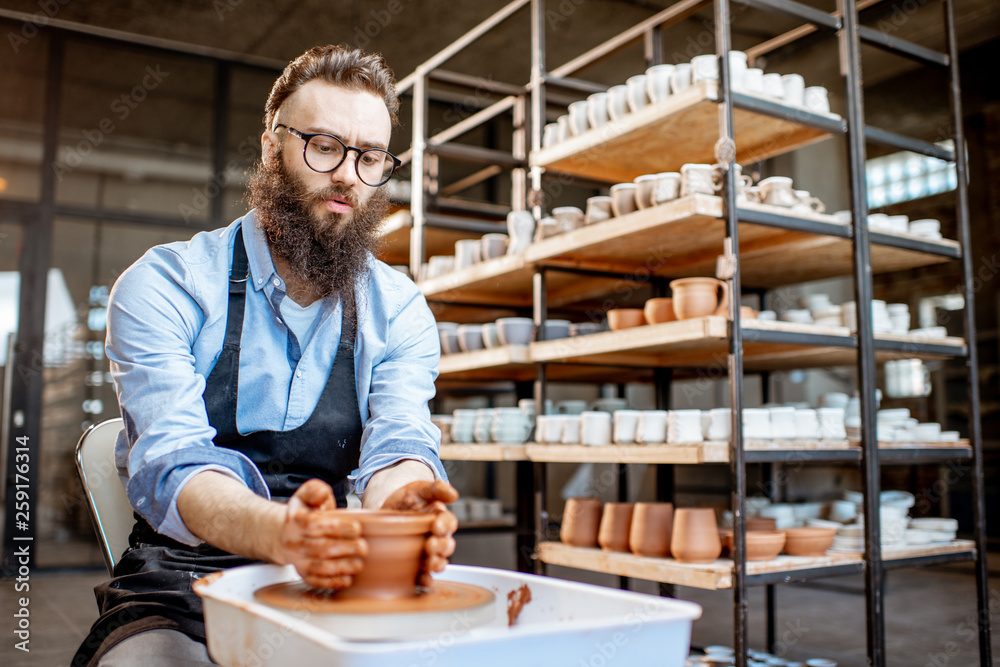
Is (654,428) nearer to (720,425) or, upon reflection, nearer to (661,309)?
(720,425)

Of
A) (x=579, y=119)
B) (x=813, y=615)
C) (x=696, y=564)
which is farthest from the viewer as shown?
(x=813, y=615)

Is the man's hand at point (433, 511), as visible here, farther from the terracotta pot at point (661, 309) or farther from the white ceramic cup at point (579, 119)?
the white ceramic cup at point (579, 119)

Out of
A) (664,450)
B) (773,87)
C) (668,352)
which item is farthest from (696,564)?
(773,87)

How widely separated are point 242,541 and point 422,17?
5172 mm

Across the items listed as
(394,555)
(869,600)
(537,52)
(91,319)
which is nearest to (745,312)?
(869,600)

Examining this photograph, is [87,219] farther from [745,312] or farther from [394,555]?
[394,555]

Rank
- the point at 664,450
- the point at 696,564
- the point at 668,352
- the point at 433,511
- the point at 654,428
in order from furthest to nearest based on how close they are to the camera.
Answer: the point at 668,352
the point at 654,428
the point at 664,450
the point at 696,564
the point at 433,511

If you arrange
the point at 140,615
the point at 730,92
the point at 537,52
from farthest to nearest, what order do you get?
1. the point at 537,52
2. the point at 730,92
3. the point at 140,615

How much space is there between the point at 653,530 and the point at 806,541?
1.68 ft

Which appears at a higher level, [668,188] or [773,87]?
[773,87]

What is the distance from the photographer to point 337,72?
1.48 metres

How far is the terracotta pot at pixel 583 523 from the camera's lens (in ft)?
10.3

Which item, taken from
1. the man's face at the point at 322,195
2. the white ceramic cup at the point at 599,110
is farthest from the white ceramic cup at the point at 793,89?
the man's face at the point at 322,195

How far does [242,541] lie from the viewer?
3.40 ft
